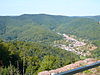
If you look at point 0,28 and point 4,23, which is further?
point 4,23

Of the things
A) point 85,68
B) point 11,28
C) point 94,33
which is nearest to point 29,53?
point 85,68

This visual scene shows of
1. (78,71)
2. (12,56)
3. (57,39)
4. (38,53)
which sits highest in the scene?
(78,71)

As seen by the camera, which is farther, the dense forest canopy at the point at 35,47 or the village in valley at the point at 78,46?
the village in valley at the point at 78,46

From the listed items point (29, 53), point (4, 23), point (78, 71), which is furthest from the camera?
point (4, 23)

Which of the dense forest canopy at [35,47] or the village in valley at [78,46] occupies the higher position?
the dense forest canopy at [35,47]

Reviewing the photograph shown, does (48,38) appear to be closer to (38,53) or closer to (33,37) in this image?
(33,37)

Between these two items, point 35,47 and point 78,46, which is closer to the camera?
point 35,47

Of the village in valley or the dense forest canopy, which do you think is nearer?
the dense forest canopy

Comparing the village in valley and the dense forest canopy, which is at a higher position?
the dense forest canopy

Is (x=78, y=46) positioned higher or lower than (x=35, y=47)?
lower

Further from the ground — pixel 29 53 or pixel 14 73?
pixel 14 73

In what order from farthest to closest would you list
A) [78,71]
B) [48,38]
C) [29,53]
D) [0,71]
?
[48,38] < [29,53] < [0,71] < [78,71]
